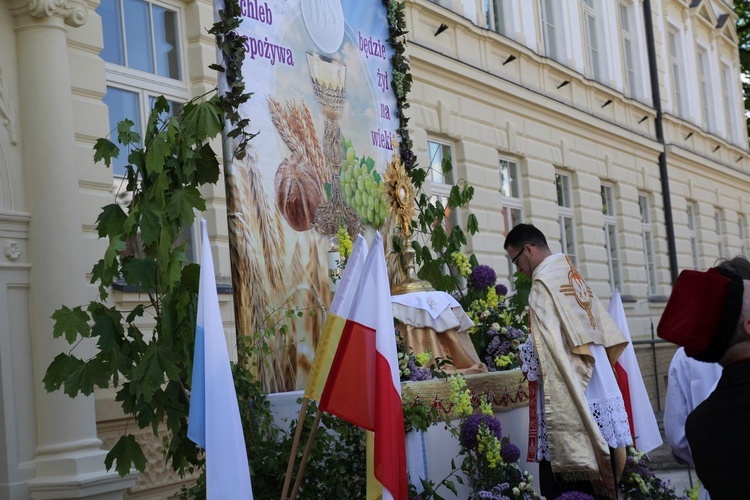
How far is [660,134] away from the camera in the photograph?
72.6 ft

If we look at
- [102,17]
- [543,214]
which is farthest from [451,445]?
[543,214]

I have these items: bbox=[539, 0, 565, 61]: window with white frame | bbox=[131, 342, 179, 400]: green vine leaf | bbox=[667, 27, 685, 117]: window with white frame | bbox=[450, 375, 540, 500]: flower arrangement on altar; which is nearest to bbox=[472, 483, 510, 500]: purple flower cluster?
bbox=[450, 375, 540, 500]: flower arrangement on altar

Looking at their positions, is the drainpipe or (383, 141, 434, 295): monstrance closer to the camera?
(383, 141, 434, 295): monstrance

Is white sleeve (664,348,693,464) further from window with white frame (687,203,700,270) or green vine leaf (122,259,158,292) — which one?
window with white frame (687,203,700,270)

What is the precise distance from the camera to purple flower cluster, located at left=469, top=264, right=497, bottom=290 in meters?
8.16

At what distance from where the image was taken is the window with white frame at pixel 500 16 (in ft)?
51.8

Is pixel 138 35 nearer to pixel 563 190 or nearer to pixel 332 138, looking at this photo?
pixel 332 138

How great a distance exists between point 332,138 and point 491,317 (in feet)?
5.53

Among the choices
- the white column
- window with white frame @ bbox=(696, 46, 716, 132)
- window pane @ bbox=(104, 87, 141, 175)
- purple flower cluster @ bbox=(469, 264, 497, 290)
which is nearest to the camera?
the white column

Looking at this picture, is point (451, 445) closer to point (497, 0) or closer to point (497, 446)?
point (497, 446)

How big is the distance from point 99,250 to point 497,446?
Answer: 3.41 m

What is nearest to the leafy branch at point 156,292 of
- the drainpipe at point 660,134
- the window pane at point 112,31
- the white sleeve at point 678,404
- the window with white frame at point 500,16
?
the white sleeve at point 678,404

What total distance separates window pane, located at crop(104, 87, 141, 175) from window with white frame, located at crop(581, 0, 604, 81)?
11.7m

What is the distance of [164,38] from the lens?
373 inches
